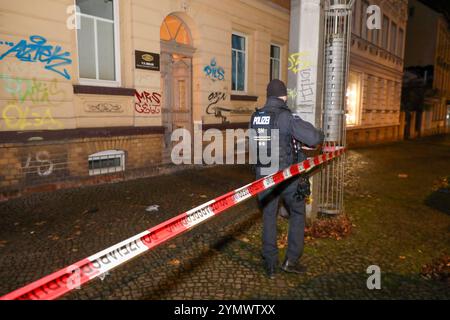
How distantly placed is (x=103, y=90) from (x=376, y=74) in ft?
54.8

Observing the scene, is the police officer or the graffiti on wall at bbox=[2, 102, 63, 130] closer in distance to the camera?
the police officer

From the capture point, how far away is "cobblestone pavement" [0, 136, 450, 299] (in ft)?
10.6

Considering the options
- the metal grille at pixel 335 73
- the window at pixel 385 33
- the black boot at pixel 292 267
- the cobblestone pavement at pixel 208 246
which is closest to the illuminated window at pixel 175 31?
the cobblestone pavement at pixel 208 246

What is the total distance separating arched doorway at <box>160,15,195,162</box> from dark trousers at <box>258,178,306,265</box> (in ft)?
19.0

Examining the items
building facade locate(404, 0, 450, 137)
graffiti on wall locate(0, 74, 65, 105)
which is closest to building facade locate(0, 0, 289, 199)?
graffiti on wall locate(0, 74, 65, 105)

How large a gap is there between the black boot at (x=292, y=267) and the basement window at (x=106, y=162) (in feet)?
16.8

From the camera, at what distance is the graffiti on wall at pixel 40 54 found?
19.6ft

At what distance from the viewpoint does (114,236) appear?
445 centimetres

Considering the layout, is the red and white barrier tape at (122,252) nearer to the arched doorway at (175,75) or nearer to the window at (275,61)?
the arched doorway at (175,75)

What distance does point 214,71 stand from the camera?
9.90m

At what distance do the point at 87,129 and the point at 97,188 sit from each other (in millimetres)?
1221

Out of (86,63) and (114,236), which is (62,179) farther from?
(114,236)

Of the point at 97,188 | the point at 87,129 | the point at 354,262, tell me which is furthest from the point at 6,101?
the point at 354,262

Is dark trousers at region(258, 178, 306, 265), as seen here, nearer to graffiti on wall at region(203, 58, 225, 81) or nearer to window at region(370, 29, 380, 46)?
graffiti on wall at region(203, 58, 225, 81)
